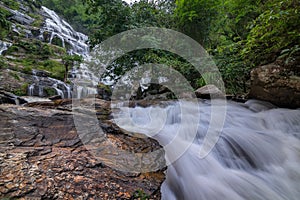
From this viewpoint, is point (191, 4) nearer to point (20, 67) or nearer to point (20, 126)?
point (20, 126)

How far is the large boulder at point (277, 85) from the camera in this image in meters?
3.34

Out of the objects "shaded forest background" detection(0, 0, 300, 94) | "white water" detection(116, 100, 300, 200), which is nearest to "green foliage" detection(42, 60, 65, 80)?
"shaded forest background" detection(0, 0, 300, 94)

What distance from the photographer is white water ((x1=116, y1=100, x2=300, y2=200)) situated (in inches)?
71.1

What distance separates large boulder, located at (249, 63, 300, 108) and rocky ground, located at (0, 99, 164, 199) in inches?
116

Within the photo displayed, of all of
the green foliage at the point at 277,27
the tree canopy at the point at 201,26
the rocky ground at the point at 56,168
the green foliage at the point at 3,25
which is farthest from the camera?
the green foliage at the point at 3,25

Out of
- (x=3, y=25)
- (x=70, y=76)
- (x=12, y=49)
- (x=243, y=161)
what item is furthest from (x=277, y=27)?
(x=12, y=49)

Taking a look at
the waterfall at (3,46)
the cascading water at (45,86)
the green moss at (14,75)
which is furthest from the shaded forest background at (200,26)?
the waterfall at (3,46)

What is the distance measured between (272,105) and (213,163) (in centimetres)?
248

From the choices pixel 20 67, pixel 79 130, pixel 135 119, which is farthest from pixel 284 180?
pixel 20 67

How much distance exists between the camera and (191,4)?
Answer: 6320 millimetres

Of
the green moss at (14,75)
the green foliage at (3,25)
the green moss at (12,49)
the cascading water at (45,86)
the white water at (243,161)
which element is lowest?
the white water at (243,161)

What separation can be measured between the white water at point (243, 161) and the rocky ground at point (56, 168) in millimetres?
355

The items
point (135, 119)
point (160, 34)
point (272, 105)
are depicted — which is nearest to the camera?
point (272, 105)

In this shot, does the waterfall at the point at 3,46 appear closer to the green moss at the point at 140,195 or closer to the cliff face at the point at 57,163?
the cliff face at the point at 57,163
